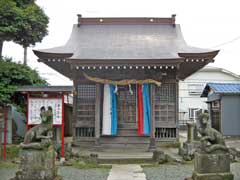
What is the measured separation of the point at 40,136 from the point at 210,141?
363 centimetres

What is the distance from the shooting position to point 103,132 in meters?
13.3

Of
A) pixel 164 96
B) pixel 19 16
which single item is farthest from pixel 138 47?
pixel 19 16

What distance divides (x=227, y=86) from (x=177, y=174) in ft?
40.9

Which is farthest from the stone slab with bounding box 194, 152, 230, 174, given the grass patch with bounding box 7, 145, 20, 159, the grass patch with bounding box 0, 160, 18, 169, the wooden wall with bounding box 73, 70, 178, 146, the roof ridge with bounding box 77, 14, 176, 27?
the roof ridge with bounding box 77, 14, 176, 27

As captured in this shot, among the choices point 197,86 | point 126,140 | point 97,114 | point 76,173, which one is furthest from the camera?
point 197,86

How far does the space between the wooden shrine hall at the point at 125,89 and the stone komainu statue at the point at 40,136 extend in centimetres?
533

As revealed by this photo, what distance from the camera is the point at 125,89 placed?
13.6 m

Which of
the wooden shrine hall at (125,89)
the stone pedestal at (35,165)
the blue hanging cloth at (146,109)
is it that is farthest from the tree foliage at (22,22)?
the stone pedestal at (35,165)

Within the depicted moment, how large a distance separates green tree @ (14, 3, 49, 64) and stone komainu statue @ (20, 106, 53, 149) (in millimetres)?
6385

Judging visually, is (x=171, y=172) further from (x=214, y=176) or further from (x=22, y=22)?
(x=22, y=22)

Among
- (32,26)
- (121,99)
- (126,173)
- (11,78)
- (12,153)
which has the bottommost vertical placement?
(126,173)

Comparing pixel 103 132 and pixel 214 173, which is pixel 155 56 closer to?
pixel 103 132

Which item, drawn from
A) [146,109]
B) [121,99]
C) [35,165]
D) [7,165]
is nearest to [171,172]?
[35,165]

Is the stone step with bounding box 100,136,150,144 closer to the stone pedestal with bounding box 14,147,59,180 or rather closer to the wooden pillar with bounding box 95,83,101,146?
the wooden pillar with bounding box 95,83,101,146
